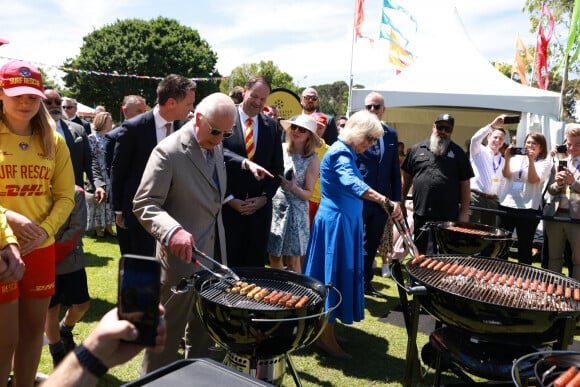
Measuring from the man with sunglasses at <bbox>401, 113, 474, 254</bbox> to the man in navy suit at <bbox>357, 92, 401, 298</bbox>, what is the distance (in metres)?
0.30

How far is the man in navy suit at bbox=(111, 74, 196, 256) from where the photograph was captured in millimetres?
3686

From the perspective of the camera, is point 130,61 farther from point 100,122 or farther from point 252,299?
point 252,299

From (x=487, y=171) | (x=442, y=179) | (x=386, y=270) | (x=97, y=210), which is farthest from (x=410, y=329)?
(x=97, y=210)

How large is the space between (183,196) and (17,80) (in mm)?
1066

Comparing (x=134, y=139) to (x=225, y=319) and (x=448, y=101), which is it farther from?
(x=448, y=101)

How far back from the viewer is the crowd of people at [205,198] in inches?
95.1

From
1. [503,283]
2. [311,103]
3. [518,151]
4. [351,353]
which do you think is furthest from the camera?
[311,103]

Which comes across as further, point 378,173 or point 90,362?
point 378,173

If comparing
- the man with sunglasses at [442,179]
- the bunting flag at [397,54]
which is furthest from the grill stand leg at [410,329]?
the bunting flag at [397,54]

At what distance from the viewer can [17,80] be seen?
2.38 meters

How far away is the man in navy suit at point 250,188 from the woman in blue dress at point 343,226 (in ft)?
1.60

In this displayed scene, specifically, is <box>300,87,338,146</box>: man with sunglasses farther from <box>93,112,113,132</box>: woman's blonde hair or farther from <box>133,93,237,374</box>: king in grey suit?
<box>133,93,237,374</box>: king in grey suit

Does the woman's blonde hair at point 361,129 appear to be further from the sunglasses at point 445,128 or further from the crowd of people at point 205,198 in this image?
the sunglasses at point 445,128

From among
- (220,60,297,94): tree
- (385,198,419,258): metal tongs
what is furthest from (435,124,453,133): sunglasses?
(220,60,297,94): tree
